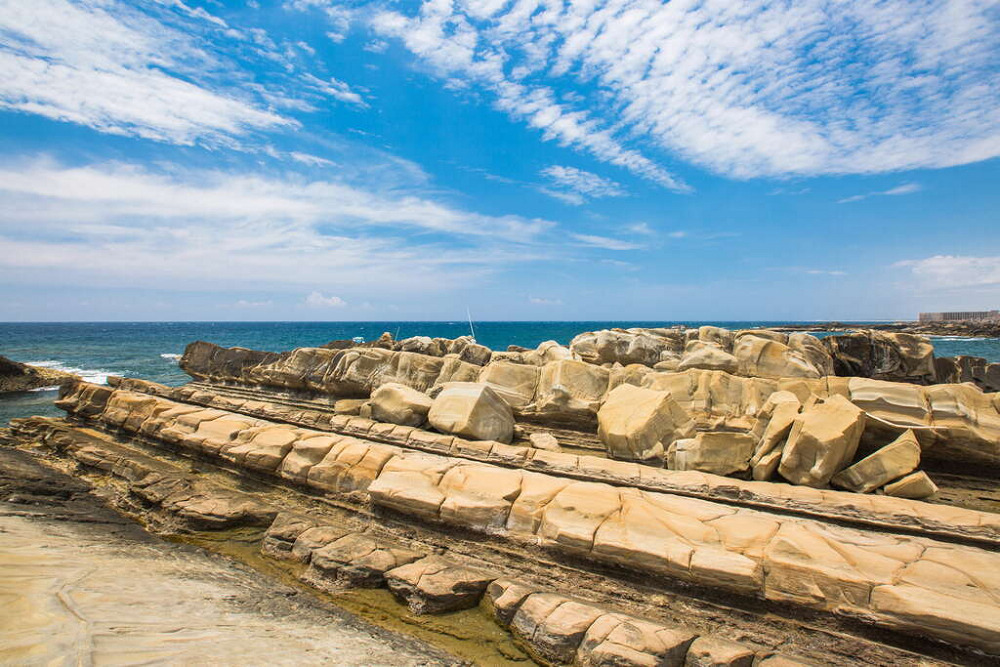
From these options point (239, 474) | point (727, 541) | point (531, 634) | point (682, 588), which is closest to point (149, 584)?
point (239, 474)

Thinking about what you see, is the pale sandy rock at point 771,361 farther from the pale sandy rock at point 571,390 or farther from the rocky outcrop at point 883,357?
the rocky outcrop at point 883,357

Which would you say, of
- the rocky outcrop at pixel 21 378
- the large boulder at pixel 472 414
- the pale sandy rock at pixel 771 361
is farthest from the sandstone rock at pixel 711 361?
the rocky outcrop at pixel 21 378

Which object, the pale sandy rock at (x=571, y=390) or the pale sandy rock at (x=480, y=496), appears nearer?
the pale sandy rock at (x=480, y=496)

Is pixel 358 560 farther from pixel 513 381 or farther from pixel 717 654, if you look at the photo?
pixel 513 381

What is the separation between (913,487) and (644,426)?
133 inches

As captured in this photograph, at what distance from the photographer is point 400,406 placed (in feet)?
30.6

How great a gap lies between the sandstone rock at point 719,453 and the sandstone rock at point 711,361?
12.2ft

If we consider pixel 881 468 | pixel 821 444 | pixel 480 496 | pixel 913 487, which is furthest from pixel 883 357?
pixel 480 496

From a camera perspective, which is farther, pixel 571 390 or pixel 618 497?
pixel 571 390

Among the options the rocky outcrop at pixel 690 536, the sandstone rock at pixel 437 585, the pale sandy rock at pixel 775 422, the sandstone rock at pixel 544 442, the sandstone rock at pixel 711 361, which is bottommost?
the sandstone rock at pixel 437 585

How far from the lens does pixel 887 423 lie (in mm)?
7277

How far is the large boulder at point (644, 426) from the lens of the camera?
774 centimetres

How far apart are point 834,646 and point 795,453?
2.72 metres

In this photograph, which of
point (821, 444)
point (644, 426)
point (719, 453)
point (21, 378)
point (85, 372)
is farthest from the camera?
point (85, 372)
